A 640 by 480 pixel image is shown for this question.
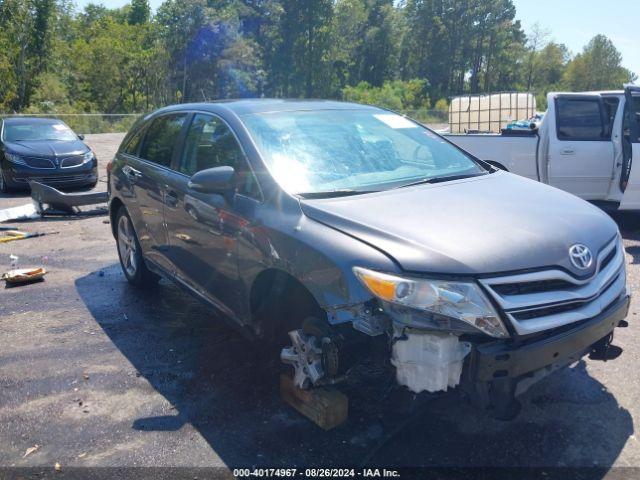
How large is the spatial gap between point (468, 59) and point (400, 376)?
80.5 m

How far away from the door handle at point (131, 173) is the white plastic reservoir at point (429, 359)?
11.2ft

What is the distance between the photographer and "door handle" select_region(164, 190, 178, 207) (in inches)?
183

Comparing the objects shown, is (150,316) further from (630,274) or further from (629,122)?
(629,122)

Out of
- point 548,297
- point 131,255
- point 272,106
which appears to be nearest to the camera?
point 548,297

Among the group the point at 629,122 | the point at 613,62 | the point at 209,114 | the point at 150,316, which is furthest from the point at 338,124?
the point at 613,62

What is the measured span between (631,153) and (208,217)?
5.92 meters

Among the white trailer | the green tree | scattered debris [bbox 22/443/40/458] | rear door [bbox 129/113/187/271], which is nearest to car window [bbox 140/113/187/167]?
rear door [bbox 129/113/187/271]

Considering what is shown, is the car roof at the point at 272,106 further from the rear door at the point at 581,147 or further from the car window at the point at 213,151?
the rear door at the point at 581,147

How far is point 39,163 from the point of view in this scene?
12.4 metres

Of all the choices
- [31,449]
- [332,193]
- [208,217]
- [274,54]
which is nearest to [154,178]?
[208,217]

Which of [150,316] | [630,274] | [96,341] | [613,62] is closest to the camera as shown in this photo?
[96,341]

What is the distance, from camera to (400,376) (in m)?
2.90

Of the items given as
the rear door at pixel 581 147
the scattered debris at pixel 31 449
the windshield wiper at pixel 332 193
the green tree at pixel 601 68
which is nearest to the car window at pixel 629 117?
the rear door at pixel 581 147

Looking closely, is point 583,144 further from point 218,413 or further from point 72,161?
point 72,161
